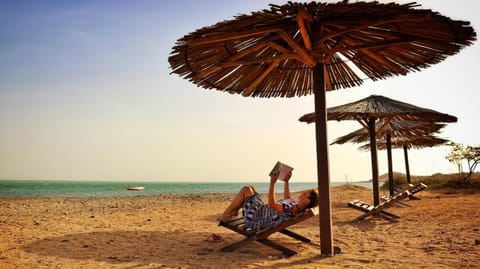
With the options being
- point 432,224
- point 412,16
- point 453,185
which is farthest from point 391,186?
point 453,185

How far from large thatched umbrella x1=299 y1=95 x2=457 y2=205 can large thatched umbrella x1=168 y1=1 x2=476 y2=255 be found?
1541 millimetres

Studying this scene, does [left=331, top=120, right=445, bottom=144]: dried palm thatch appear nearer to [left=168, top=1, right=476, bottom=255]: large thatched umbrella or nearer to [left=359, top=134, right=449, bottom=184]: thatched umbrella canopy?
[left=359, top=134, right=449, bottom=184]: thatched umbrella canopy

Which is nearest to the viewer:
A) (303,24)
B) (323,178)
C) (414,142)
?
(303,24)

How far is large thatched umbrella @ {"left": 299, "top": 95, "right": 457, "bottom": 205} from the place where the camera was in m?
7.36

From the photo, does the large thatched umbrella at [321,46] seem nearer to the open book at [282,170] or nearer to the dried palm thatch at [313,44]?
the dried palm thatch at [313,44]

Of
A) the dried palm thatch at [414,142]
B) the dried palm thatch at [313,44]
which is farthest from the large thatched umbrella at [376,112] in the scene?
the dried palm thatch at [414,142]

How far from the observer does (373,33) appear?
477 centimetres

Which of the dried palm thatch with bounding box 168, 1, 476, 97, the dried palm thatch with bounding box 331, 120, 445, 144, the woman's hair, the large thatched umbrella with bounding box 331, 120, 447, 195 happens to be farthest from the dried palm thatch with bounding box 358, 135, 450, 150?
the woman's hair

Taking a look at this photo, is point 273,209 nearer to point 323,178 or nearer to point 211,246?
point 323,178

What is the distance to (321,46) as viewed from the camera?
449 centimetres

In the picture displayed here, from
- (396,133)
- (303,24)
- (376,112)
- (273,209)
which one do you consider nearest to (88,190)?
(396,133)

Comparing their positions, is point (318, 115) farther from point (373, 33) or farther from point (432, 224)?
point (432, 224)

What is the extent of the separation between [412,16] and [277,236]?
383 cm

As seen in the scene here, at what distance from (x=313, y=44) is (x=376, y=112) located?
377 cm
